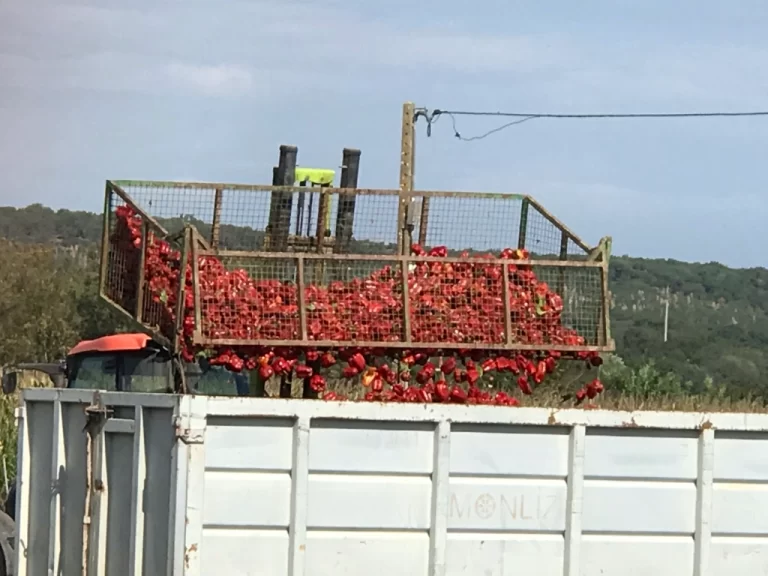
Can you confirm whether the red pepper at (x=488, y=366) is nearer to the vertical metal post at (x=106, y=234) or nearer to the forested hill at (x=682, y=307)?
the vertical metal post at (x=106, y=234)

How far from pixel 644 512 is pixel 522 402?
1458 millimetres

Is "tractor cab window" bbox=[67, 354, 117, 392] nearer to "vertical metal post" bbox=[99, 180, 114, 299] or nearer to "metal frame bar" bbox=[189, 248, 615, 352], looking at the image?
"vertical metal post" bbox=[99, 180, 114, 299]

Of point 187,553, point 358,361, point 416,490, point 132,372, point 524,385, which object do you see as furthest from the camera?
point 132,372

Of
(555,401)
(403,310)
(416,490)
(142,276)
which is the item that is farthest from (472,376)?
(142,276)

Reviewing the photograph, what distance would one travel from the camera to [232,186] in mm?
9047

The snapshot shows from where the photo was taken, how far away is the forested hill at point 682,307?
4938 cm

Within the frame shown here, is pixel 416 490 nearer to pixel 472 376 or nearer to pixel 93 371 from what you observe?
pixel 472 376

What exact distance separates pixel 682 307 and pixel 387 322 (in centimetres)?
8222

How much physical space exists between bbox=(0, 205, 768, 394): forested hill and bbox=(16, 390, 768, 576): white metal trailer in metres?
31.2

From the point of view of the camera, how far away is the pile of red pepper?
8.05 metres

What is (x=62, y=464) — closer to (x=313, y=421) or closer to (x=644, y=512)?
(x=313, y=421)

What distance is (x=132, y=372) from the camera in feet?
31.4

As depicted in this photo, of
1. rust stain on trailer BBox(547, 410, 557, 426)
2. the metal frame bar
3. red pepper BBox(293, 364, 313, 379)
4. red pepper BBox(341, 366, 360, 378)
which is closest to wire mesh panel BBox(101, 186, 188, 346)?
the metal frame bar

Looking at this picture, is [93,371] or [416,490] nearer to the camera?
[416,490]
